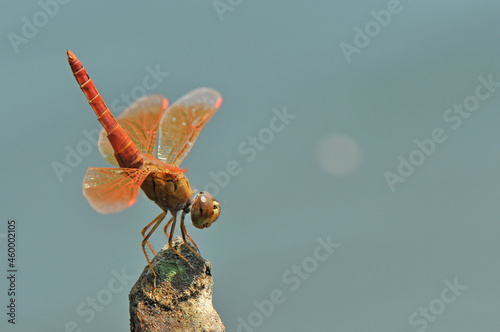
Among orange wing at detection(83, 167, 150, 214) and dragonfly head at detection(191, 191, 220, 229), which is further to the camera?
dragonfly head at detection(191, 191, 220, 229)

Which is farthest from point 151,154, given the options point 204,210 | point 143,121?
point 204,210

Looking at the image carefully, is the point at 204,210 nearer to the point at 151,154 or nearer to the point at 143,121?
the point at 151,154

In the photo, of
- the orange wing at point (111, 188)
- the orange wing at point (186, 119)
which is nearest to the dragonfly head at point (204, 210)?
the orange wing at point (111, 188)

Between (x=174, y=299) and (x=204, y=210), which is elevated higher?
(x=204, y=210)

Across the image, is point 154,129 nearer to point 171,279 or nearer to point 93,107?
point 93,107

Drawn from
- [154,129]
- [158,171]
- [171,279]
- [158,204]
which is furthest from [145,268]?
[154,129]

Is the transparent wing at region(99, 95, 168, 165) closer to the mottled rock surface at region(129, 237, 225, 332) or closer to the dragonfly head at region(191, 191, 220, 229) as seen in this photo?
the dragonfly head at region(191, 191, 220, 229)

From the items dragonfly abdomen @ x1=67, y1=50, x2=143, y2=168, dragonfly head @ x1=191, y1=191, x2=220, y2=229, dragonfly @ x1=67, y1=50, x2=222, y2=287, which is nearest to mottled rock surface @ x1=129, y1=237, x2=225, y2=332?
dragonfly @ x1=67, y1=50, x2=222, y2=287
